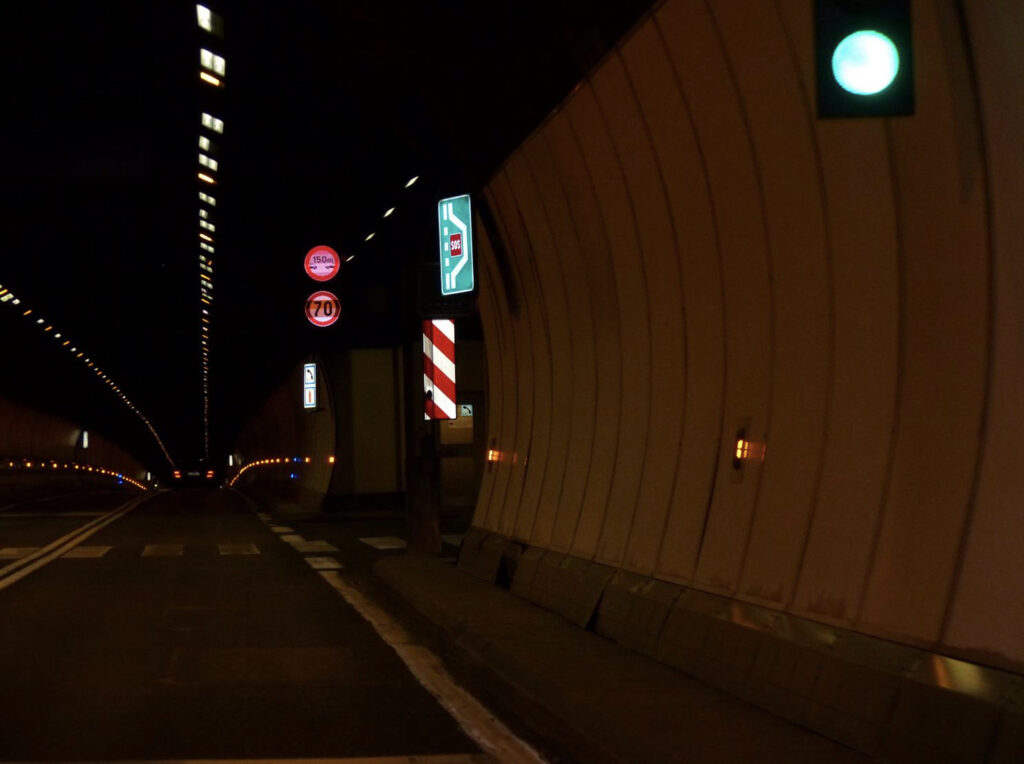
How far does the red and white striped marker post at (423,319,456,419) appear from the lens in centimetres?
1861

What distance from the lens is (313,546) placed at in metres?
24.1

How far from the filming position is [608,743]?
7.22m

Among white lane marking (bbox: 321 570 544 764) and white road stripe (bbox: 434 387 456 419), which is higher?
white road stripe (bbox: 434 387 456 419)

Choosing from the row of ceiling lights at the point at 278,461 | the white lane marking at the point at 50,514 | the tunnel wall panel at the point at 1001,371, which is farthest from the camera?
the row of ceiling lights at the point at 278,461

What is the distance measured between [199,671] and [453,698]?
7.39 feet

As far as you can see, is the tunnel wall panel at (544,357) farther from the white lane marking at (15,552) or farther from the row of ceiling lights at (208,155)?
the white lane marking at (15,552)

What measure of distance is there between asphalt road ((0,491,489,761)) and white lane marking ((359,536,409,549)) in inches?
130

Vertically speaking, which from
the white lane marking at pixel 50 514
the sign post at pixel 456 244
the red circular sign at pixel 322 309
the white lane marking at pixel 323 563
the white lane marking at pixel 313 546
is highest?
the red circular sign at pixel 322 309

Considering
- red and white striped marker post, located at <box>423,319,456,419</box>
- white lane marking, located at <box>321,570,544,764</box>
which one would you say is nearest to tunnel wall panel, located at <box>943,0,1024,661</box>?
white lane marking, located at <box>321,570,544,764</box>

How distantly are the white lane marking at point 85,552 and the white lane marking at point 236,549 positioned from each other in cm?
193

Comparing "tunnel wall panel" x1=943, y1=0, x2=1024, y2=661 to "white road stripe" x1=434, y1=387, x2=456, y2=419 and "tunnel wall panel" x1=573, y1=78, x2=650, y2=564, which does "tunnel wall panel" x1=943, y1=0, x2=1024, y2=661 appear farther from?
"white road stripe" x1=434, y1=387, x2=456, y2=419

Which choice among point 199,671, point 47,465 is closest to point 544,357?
point 199,671

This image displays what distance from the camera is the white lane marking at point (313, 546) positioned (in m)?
23.2

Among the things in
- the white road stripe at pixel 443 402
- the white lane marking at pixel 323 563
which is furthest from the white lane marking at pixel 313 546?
the white road stripe at pixel 443 402
